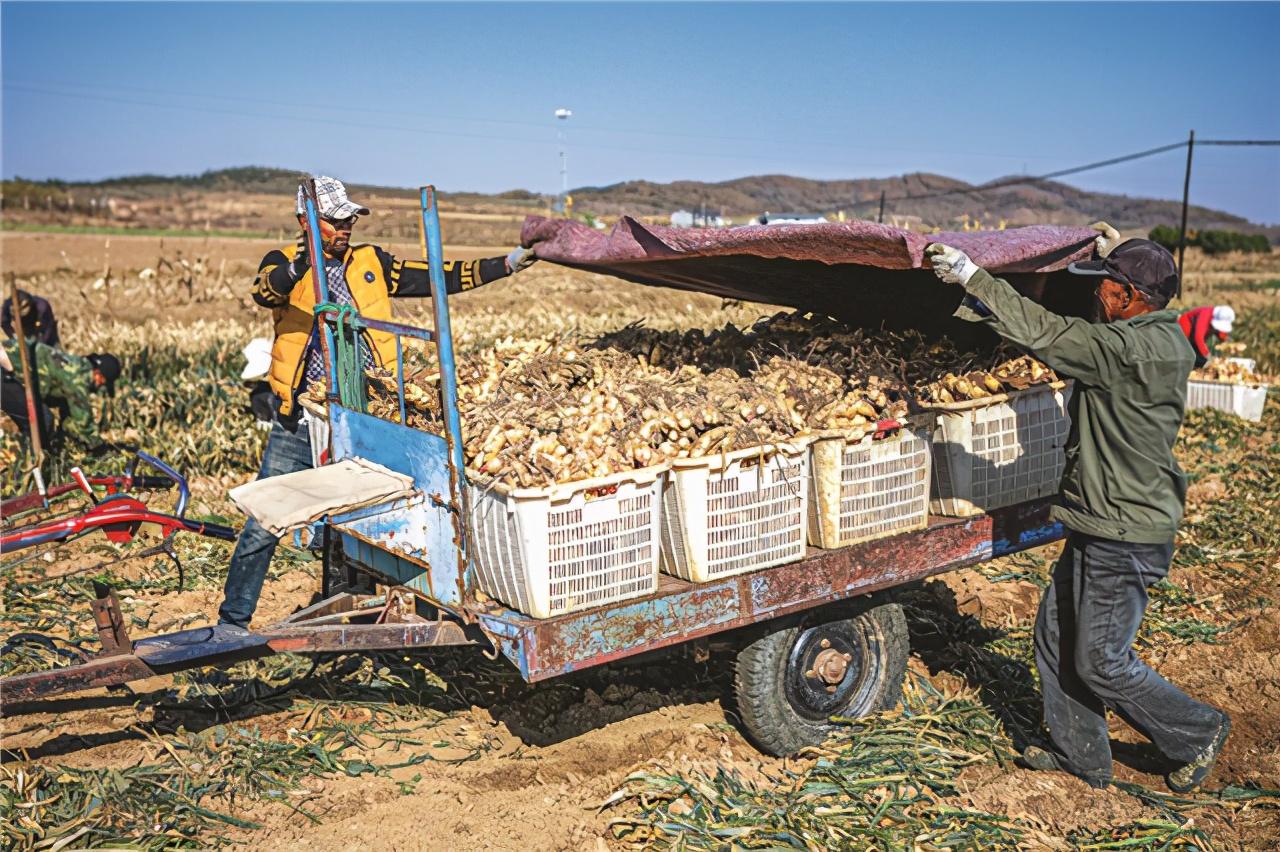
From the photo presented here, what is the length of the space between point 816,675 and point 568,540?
1725mm

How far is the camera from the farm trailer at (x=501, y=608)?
399cm

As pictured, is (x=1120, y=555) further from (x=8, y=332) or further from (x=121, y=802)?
(x=8, y=332)

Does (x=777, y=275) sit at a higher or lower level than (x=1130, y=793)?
higher

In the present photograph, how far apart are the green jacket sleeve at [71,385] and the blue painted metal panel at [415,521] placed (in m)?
6.12

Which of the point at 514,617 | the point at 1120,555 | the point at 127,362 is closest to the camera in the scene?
the point at 514,617

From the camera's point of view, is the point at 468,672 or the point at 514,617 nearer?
the point at 514,617

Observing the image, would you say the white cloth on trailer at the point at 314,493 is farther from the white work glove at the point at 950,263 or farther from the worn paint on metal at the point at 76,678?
the white work glove at the point at 950,263

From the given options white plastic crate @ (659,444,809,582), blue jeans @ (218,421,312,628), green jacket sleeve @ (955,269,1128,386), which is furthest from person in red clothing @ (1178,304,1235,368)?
blue jeans @ (218,421,312,628)

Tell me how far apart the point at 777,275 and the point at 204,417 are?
7.11 metres

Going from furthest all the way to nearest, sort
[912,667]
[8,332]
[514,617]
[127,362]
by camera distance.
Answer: [127,362], [8,332], [912,667], [514,617]

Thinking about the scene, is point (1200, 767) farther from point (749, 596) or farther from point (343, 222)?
point (343, 222)

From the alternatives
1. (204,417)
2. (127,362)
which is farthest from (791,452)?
(127,362)

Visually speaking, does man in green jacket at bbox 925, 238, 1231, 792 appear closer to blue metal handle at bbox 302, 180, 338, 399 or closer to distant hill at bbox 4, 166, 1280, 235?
blue metal handle at bbox 302, 180, 338, 399

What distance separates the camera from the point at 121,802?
4270 millimetres
